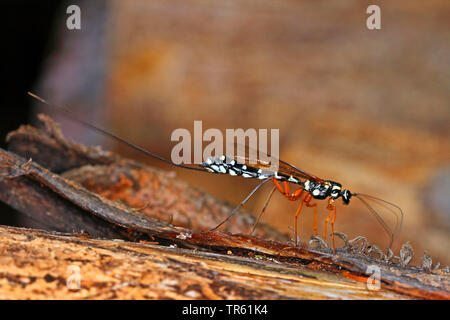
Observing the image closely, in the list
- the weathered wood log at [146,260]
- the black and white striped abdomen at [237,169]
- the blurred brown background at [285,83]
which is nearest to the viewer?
the weathered wood log at [146,260]

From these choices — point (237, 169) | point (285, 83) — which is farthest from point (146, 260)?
point (285, 83)

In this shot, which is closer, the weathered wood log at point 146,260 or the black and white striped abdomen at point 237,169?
the weathered wood log at point 146,260

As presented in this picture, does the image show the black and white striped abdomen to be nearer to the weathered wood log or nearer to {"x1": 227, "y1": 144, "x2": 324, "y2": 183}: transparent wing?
{"x1": 227, "y1": 144, "x2": 324, "y2": 183}: transparent wing

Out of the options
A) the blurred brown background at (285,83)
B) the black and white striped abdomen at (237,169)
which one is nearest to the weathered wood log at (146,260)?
the black and white striped abdomen at (237,169)

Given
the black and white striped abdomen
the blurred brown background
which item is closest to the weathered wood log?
the black and white striped abdomen

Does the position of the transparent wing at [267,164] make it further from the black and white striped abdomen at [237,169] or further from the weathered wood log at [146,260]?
the weathered wood log at [146,260]

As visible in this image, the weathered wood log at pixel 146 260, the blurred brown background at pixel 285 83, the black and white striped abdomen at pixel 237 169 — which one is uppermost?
the blurred brown background at pixel 285 83

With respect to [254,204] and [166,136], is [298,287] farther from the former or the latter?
[166,136]
